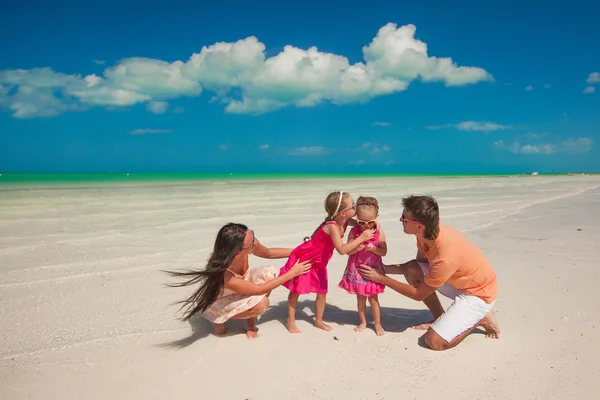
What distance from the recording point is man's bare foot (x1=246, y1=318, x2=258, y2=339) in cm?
358

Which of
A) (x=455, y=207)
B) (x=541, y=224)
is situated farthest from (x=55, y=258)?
(x=455, y=207)

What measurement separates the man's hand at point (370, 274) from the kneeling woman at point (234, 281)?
0.47 m

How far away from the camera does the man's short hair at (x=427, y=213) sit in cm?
320

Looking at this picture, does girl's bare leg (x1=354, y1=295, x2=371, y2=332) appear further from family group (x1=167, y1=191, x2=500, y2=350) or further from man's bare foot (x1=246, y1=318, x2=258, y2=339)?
man's bare foot (x1=246, y1=318, x2=258, y2=339)

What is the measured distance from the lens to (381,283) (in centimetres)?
355

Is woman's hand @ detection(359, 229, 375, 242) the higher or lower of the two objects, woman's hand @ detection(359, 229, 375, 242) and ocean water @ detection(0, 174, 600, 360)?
the higher

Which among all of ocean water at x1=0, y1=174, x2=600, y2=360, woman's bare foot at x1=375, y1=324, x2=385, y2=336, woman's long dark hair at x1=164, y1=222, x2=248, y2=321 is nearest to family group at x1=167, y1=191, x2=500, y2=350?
woman's long dark hair at x1=164, y1=222, x2=248, y2=321

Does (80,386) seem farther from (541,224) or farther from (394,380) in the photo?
(541,224)

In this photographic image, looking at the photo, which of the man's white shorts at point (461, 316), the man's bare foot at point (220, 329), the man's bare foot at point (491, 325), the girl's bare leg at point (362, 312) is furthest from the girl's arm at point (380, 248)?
the man's bare foot at point (220, 329)

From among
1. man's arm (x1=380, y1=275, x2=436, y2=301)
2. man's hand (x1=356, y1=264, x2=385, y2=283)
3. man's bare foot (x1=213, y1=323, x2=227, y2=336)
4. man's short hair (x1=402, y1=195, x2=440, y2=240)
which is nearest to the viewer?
man's short hair (x1=402, y1=195, x2=440, y2=240)

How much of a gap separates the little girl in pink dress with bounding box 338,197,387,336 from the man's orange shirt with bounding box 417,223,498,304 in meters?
0.41

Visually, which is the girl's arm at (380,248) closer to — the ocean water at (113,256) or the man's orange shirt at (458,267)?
the man's orange shirt at (458,267)

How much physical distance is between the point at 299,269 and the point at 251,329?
0.69 metres

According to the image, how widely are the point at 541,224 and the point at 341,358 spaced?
775cm
